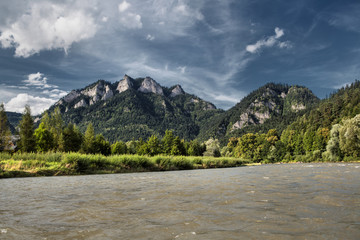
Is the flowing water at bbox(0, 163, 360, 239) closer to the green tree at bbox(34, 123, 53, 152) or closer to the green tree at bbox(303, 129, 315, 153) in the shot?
the green tree at bbox(34, 123, 53, 152)

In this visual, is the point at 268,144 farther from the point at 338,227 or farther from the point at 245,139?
the point at 338,227

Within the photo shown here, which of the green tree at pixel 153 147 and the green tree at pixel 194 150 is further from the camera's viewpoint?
the green tree at pixel 194 150

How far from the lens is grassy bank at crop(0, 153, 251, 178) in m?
25.2

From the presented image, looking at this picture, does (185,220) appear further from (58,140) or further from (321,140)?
(321,140)

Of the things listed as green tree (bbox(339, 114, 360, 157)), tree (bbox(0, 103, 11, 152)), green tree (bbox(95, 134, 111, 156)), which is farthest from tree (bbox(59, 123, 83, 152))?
green tree (bbox(339, 114, 360, 157))

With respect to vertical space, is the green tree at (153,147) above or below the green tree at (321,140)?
below

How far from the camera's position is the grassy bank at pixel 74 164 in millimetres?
25203

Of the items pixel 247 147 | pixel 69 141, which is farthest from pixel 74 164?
pixel 247 147

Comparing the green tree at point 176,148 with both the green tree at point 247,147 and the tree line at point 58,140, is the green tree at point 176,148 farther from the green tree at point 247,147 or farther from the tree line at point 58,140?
the green tree at point 247,147

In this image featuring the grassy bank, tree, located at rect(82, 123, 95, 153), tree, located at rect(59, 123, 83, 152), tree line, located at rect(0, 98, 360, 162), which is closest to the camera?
the grassy bank

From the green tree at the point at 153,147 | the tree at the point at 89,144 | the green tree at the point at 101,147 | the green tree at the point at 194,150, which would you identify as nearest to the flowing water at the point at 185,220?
the tree at the point at 89,144

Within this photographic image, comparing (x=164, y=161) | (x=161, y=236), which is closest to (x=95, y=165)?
(x=164, y=161)

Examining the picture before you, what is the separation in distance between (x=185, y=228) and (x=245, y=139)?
157298mm

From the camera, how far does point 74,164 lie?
2886 cm
